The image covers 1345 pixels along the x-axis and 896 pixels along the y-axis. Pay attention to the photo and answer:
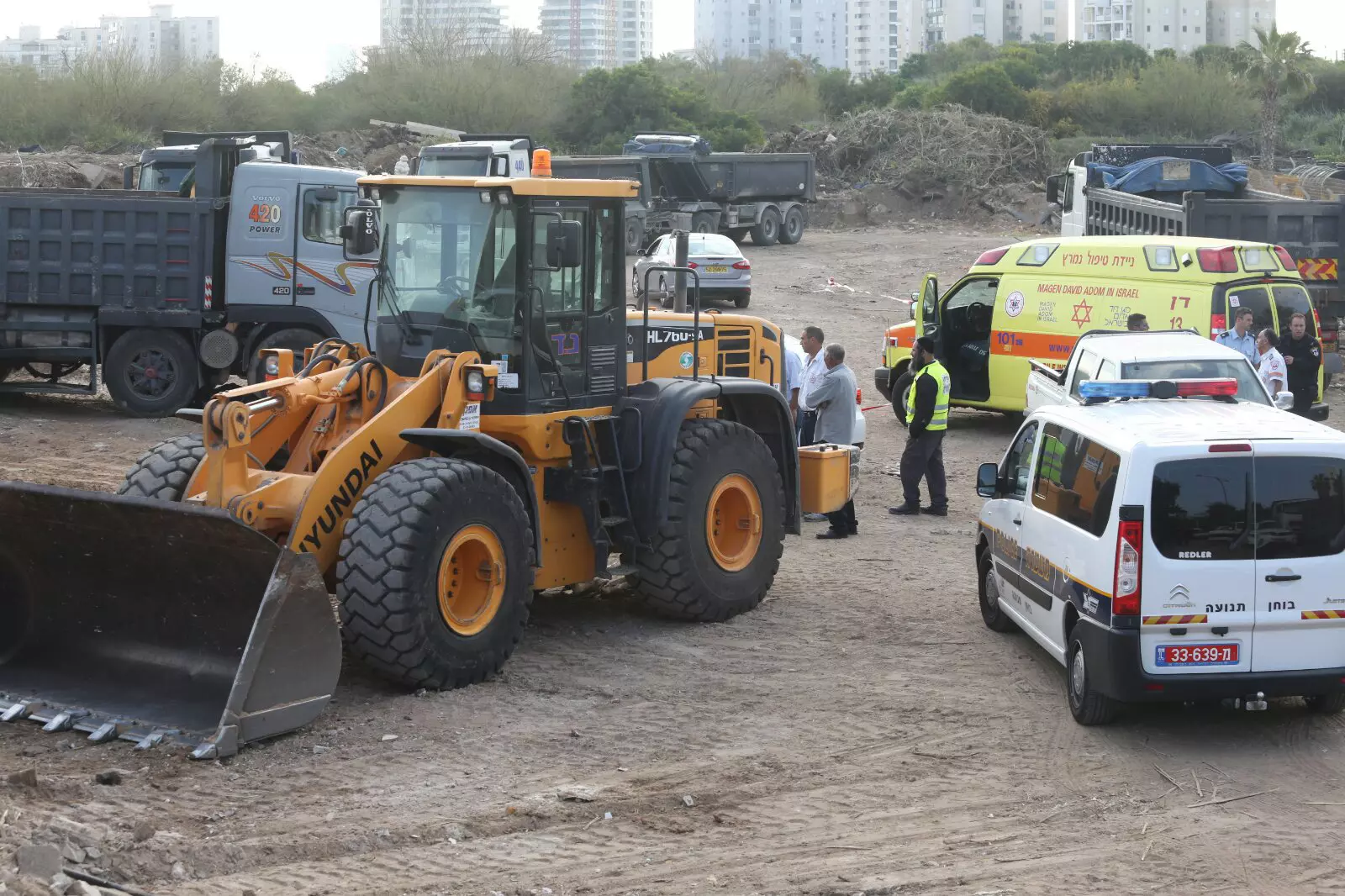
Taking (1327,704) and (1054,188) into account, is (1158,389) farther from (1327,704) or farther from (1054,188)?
(1054,188)

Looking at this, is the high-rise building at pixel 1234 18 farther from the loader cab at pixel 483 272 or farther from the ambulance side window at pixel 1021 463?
the loader cab at pixel 483 272

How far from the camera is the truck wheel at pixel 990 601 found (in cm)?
964

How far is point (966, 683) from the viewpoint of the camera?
8.62 metres

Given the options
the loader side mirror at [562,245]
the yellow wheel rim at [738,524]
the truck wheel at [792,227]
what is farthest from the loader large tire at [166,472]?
the truck wheel at [792,227]

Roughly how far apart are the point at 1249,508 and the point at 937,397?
606 centimetres

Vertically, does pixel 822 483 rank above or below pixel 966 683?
above

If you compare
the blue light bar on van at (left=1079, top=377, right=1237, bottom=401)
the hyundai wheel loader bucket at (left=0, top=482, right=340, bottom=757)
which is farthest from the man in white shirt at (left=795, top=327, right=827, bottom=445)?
the hyundai wheel loader bucket at (left=0, top=482, right=340, bottom=757)

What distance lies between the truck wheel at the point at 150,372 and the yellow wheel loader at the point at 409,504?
8847mm

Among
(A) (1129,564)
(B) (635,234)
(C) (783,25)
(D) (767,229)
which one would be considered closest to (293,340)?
(A) (1129,564)

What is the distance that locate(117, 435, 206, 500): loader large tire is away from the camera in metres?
8.36

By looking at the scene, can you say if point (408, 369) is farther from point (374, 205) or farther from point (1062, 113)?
point (1062, 113)

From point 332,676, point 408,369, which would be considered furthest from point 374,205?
point 332,676

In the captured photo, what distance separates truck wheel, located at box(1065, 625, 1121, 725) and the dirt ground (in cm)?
8

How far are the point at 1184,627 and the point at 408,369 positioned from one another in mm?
4328
